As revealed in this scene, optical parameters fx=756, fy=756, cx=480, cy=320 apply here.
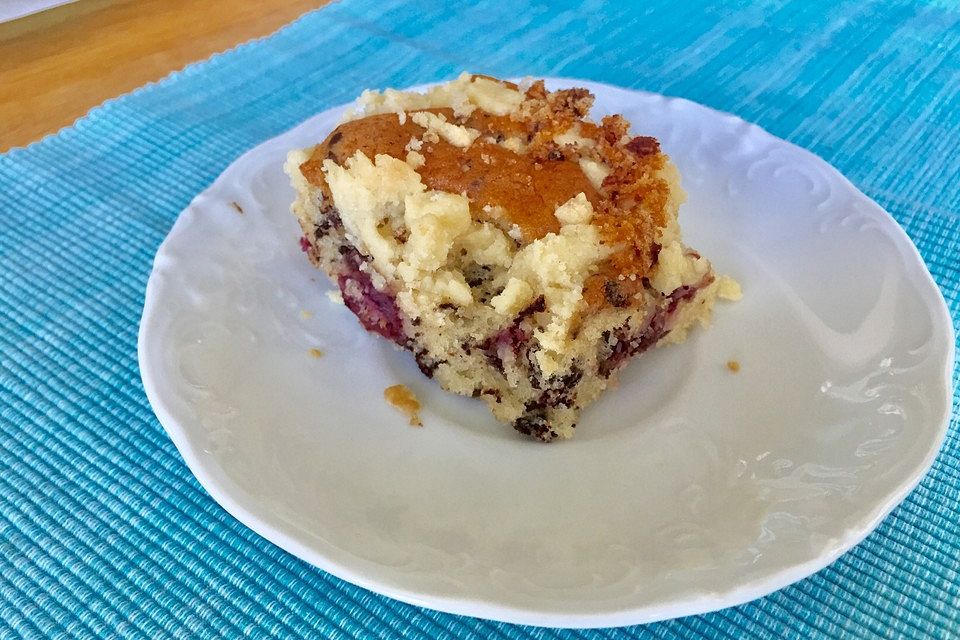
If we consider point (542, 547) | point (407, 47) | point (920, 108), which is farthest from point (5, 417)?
point (920, 108)

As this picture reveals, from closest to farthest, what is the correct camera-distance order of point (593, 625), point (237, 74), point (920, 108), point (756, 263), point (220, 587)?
1. point (593, 625)
2. point (220, 587)
3. point (756, 263)
4. point (920, 108)
5. point (237, 74)

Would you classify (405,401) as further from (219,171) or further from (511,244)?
(219,171)

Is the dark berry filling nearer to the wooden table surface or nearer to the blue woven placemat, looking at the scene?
the blue woven placemat

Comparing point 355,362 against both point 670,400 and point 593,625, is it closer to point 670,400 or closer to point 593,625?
point 670,400

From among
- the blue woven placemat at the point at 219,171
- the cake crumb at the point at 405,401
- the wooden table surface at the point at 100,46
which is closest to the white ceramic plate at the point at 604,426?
the cake crumb at the point at 405,401

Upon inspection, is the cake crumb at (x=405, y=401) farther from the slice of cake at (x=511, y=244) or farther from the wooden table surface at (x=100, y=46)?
the wooden table surface at (x=100, y=46)

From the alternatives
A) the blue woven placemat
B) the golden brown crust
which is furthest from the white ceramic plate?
the golden brown crust
